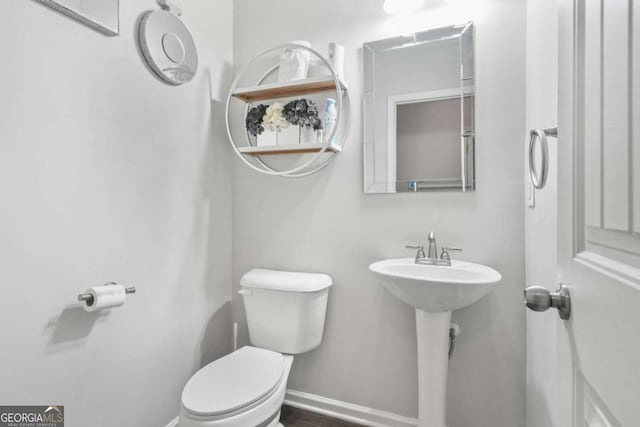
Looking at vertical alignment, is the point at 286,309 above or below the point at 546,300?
below

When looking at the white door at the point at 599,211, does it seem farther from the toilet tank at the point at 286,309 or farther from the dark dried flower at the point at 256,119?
the dark dried flower at the point at 256,119

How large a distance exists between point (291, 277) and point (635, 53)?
4.77ft

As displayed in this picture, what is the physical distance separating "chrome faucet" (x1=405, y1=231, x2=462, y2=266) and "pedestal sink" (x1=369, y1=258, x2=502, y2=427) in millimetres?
30

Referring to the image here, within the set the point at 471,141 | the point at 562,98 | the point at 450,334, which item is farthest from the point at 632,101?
the point at 450,334

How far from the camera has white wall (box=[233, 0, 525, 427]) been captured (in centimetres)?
137

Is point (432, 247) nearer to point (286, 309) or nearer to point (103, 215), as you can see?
point (286, 309)

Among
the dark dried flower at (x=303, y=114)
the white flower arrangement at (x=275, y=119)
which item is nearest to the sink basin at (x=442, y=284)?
the dark dried flower at (x=303, y=114)

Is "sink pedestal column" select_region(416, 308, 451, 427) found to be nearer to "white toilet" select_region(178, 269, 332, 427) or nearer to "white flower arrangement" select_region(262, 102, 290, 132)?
"white toilet" select_region(178, 269, 332, 427)

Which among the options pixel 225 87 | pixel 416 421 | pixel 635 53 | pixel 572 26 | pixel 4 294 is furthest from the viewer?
pixel 225 87

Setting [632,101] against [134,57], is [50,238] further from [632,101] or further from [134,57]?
[632,101]

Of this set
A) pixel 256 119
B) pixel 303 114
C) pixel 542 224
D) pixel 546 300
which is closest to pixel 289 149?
pixel 303 114

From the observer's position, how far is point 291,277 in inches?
63.6

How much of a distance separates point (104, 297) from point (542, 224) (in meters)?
1.56

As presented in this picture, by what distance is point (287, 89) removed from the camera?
1674 millimetres
